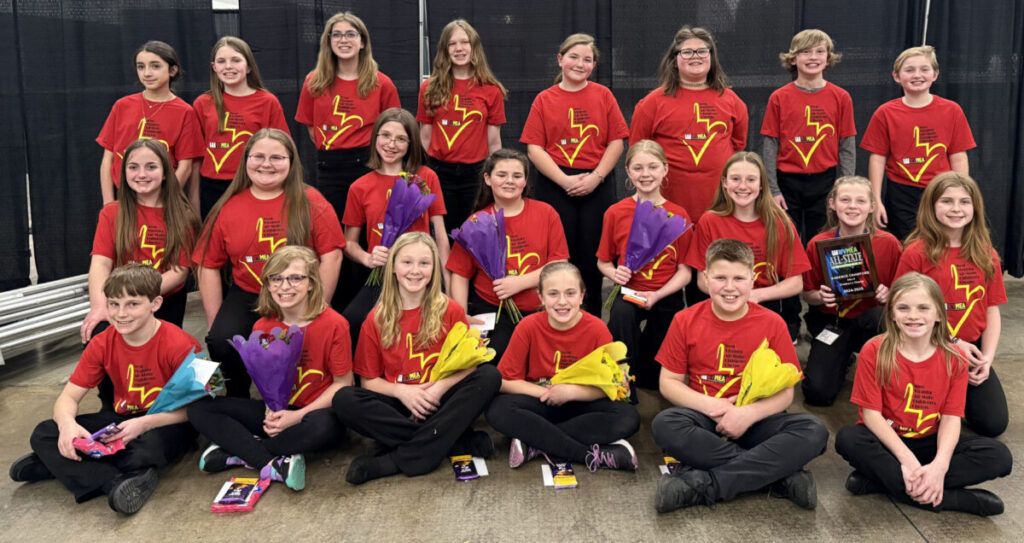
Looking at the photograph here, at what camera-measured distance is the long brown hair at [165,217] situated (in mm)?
3328

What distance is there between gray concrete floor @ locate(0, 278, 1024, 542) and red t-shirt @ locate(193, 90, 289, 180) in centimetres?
167

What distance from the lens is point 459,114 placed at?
404 cm

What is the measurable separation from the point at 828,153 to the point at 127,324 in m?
3.57

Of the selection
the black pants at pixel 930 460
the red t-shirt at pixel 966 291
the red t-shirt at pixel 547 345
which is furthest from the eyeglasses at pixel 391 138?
the red t-shirt at pixel 966 291

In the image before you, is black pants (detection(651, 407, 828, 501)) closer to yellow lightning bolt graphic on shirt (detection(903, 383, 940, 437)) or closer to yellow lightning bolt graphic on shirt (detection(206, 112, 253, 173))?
yellow lightning bolt graphic on shirt (detection(903, 383, 940, 437))

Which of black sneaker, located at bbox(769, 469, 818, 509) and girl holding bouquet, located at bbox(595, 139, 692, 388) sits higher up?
girl holding bouquet, located at bbox(595, 139, 692, 388)

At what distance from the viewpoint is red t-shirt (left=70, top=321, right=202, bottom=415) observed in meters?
2.80

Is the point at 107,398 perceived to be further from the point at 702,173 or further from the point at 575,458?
the point at 702,173

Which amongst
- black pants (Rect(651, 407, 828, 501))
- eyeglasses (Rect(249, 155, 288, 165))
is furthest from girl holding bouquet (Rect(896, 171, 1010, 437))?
eyeglasses (Rect(249, 155, 288, 165))

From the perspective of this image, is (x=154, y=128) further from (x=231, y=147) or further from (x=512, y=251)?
(x=512, y=251)

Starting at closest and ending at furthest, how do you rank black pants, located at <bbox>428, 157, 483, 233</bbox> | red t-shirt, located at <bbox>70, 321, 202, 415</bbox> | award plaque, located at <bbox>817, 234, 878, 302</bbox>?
red t-shirt, located at <bbox>70, 321, 202, 415</bbox>
award plaque, located at <bbox>817, 234, 878, 302</bbox>
black pants, located at <bbox>428, 157, 483, 233</bbox>

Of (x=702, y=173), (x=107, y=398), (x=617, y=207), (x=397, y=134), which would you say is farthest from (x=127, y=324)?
(x=702, y=173)

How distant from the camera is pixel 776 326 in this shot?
109 inches

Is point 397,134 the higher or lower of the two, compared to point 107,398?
higher
